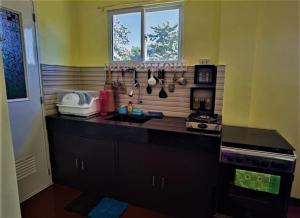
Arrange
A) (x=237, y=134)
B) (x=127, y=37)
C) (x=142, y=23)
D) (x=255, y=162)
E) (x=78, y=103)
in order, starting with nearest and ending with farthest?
(x=255, y=162)
(x=237, y=134)
(x=78, y=103)
(x=142, y=23)
(x=127, y=37)

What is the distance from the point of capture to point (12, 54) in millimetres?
2025

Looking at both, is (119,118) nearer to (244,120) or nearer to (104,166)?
(104,166)

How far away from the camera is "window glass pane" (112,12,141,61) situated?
2.57 meters

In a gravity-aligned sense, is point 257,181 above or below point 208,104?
below

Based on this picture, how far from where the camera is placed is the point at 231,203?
1.57 m

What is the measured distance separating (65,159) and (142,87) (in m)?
1.32

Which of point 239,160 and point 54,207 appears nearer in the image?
point 239,160

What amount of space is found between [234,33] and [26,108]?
234 centimetres

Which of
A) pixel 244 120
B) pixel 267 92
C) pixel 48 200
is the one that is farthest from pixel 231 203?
pixel 48 200

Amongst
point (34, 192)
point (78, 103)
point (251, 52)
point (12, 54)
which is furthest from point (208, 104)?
point (34, 192)

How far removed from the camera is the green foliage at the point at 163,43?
2.39 m

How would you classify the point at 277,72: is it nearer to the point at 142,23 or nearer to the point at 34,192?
the point at 142,23

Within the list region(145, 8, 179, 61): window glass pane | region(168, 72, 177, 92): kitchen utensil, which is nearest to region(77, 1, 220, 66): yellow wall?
region(145, 8, 179, 61): window glass pane

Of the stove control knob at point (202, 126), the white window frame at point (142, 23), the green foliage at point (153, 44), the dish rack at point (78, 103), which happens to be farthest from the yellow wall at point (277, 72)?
the dish rack at point (78, 103)
